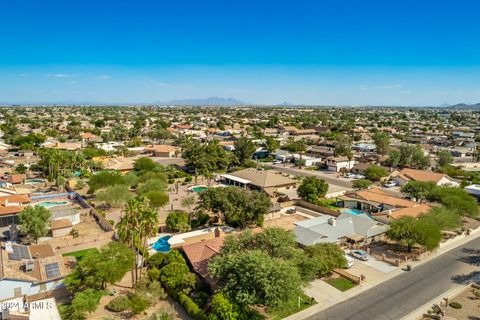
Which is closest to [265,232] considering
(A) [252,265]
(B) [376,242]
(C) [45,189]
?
(A) [252,265]

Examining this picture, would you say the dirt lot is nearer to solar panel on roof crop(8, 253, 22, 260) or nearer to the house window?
solar panel on roof crop(8, 253, 22, 260)

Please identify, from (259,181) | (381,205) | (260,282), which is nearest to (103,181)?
(259,181)

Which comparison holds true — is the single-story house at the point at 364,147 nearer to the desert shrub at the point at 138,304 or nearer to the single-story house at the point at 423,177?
the single-story house at the point at 423,177

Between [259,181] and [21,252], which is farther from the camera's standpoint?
[259,181]

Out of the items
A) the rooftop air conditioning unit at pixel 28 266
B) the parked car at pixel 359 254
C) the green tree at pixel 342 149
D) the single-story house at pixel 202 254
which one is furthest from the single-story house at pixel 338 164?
the rooftop air conditioning unit at pixel 28 266

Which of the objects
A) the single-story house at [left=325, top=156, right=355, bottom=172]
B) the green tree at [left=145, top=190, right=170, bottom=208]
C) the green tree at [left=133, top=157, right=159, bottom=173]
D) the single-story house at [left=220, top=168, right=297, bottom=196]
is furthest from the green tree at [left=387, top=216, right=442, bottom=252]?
the green tree at [left=133, top=157, right=159, bottom=173]

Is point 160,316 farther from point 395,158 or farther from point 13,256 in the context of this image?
point 395,158

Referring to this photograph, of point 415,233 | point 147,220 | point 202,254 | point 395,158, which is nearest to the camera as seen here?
point 147,220
